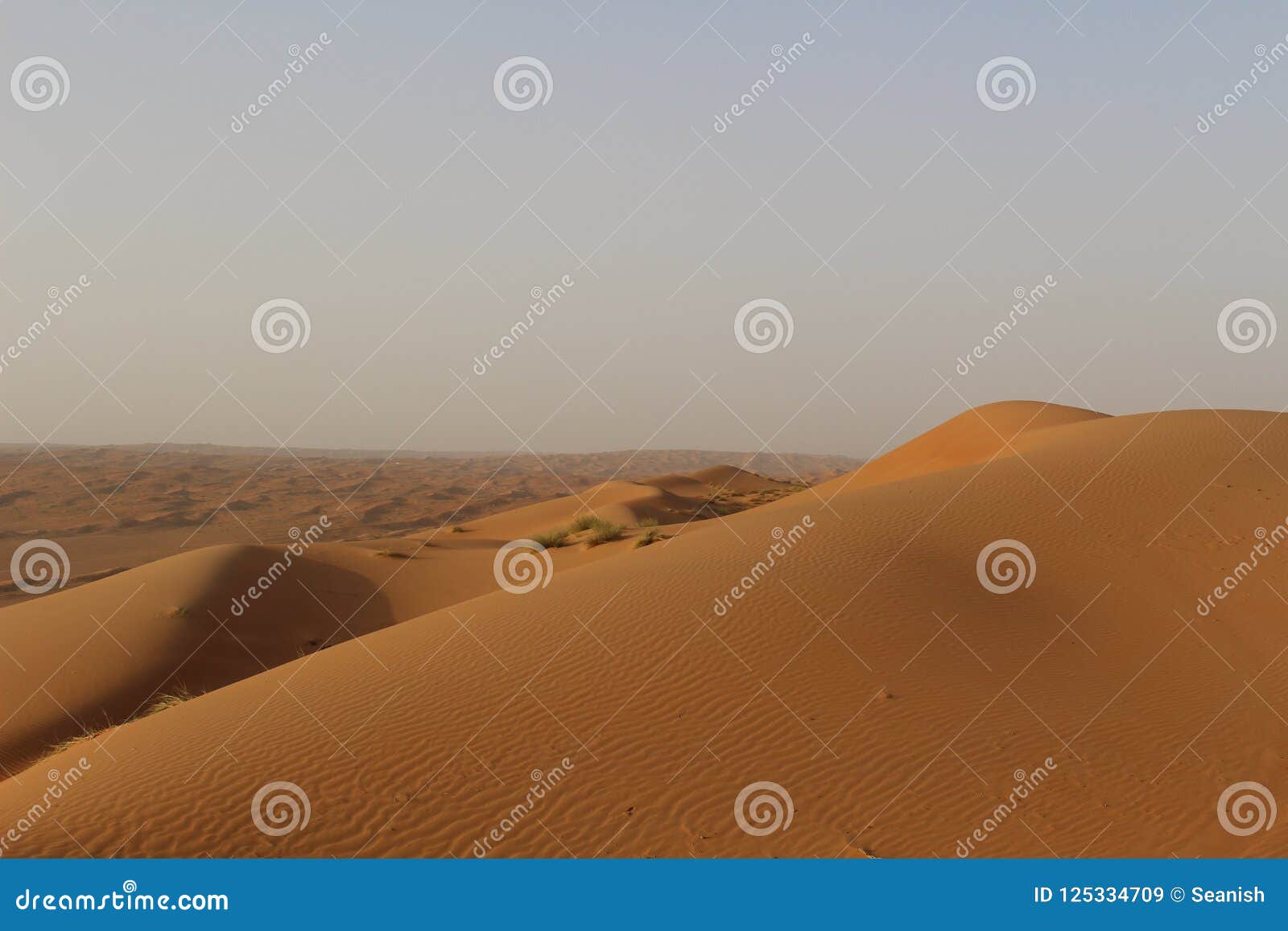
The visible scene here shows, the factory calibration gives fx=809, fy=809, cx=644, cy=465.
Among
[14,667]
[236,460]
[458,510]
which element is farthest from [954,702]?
[236,460]

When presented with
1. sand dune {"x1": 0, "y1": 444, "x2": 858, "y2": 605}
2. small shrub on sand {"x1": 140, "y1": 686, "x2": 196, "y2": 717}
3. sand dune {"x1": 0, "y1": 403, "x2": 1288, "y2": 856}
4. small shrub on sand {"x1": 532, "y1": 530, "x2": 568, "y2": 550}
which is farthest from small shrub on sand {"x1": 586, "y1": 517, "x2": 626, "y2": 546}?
sand dune {"x1": 0, "y1": 444, "x2": 858, "y2": 605}

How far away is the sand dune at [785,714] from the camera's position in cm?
656

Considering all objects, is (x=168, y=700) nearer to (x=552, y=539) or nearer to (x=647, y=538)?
(x=647, y=538)

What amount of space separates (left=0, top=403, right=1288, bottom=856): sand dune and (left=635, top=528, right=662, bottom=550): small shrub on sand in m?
5.64

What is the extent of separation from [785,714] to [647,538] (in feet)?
39.9

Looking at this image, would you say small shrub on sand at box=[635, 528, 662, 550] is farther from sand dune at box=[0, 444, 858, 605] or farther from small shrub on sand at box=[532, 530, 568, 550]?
sand dune at box=[0, 444, 858, 605]

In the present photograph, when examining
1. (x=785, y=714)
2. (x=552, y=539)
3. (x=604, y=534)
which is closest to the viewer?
(x=785, y=714)

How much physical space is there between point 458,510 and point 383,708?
140 ft

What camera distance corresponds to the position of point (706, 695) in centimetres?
860

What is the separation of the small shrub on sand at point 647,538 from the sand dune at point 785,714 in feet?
18.5

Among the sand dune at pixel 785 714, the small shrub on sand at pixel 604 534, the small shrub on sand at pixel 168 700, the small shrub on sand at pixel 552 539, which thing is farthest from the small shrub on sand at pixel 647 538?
the small shrub on sand at pixel 168 700

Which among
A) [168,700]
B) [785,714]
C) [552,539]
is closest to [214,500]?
[552,539]

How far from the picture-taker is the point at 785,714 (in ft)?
27.4

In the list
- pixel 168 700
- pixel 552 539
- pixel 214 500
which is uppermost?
pixel 552 539
